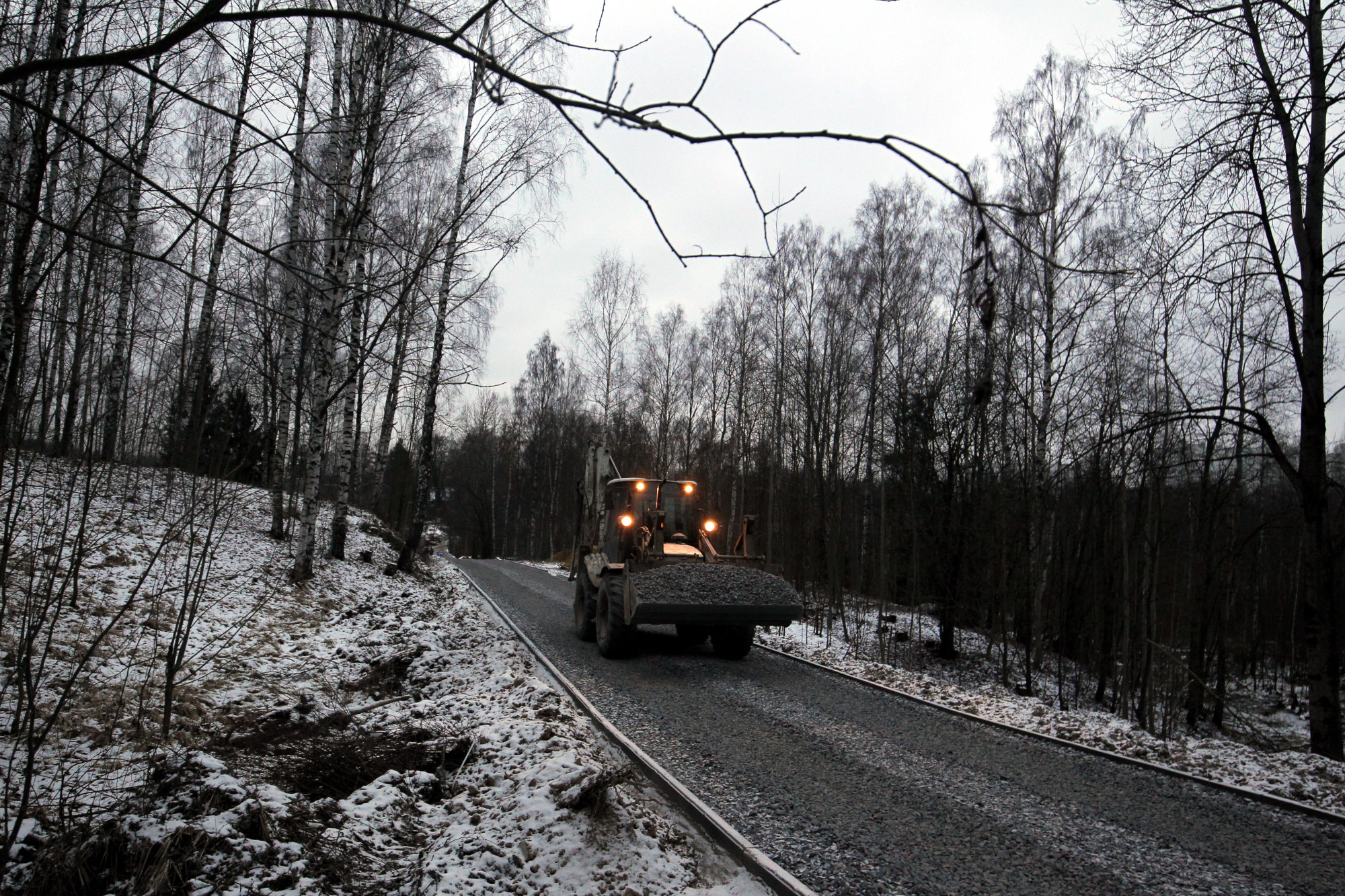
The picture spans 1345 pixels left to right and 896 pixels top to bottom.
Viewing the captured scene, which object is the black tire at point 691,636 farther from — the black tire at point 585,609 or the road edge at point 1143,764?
the road edge at point 1143,764

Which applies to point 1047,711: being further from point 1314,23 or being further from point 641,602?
point 1314,23

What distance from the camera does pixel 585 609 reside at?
35.9ft

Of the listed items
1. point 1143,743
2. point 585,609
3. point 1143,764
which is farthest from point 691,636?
point 1143,764

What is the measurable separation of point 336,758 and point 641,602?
4446 mm

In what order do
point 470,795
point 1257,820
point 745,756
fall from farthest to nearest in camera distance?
point 745,756 < point 1257,820 < point 470,795

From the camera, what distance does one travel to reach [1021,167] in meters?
16.5

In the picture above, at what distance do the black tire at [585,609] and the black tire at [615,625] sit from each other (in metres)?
0.98

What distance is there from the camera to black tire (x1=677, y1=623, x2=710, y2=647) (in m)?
10.4

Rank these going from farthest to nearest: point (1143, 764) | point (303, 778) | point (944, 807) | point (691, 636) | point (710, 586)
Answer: point (691, 636) → point (710, 586) → point (1143, 764) → point (944, 807) → point (303, 778)

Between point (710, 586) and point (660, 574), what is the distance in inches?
24.5

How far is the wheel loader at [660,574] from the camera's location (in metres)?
8.66

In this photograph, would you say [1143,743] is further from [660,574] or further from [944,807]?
[660,574]

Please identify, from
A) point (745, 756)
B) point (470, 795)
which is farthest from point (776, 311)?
point (470, 795)

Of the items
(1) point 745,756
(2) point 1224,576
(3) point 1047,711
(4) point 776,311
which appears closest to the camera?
(1) point 745,756
